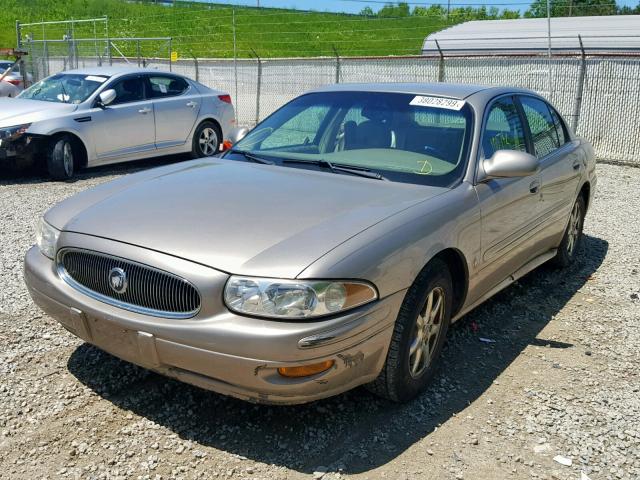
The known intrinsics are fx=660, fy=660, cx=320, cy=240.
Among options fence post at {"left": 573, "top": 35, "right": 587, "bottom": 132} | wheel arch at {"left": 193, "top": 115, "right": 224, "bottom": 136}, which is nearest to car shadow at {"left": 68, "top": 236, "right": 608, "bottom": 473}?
wheel arch at {"left": 193, "top": 115, "right": 224, "bottom": 136}

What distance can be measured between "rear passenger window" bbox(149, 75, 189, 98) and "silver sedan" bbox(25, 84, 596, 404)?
588cm

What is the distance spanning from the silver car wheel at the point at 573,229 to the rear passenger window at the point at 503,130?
133cm

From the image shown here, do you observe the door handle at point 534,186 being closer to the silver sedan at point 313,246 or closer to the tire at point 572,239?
the silver sedan at point 313,246

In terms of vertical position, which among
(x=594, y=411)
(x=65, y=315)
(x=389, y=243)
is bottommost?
(x=594, y=411)

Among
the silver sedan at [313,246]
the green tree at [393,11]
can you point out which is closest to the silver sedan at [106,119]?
the silver sedan at [313,246]

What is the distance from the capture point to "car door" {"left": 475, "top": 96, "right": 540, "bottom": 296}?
151 inches

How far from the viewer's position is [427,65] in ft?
43.2

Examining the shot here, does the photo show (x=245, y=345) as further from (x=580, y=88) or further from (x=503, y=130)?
(x=580, y=88)

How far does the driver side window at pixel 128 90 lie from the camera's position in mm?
9445

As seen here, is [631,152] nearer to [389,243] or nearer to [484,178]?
[484,178]

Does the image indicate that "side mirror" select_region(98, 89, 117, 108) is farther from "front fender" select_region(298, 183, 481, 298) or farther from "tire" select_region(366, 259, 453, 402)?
"tire" select_region(366, 259, 453, 402)

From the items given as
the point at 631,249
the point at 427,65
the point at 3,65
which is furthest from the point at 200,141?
the point at 3,65

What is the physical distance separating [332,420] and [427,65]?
11.1 metres

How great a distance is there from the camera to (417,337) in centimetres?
330
